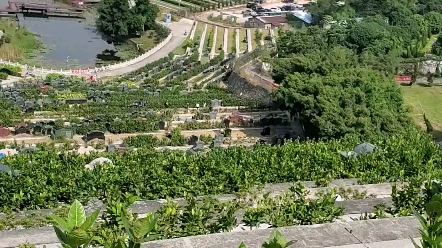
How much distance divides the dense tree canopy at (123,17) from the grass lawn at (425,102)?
2551cm

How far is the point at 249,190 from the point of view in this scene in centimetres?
1136

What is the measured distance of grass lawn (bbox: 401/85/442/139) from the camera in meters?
28.4

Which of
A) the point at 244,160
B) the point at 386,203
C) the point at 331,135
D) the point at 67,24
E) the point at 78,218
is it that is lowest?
the point at 67,24

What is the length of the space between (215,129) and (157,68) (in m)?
14.1

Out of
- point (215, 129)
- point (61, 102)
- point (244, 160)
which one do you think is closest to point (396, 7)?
point (215, 129)

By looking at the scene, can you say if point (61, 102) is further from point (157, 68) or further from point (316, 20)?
point (316, 20)

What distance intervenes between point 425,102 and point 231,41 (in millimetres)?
20403

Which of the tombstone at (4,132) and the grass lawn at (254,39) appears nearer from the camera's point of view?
the tombstone at (4,132)

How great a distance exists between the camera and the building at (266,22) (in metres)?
51.9

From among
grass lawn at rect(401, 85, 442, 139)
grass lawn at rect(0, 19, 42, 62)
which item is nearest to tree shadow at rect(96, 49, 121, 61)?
grass lawn at rect(0, 19, 42, 62)

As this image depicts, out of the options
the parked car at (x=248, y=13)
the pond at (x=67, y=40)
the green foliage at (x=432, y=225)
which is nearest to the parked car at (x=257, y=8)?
the parked car at (x=248, y=13)

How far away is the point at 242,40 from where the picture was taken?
48219 mm

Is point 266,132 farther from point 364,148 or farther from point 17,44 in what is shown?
point 17,44

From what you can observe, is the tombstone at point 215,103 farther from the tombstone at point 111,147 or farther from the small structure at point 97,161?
the small structure at point 97,161
